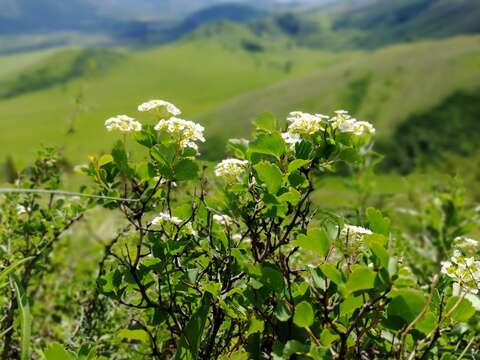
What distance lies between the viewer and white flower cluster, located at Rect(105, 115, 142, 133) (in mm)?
2254

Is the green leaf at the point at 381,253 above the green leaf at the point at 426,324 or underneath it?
above

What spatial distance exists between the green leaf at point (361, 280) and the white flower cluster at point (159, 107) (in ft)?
3.69

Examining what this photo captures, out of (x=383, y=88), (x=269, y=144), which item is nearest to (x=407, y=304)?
(x=269, y=144)

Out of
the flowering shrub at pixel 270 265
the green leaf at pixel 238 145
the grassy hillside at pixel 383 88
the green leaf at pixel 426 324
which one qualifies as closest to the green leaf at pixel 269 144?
the flowering shrub at pixel 270 265

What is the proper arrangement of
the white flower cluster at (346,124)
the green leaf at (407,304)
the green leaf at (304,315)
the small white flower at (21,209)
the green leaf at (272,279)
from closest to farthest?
the green leaf at (407,304)
the green leaf at (304,315)
the green leaf at (272,279)
the white flower cluster at (346,124)
the small white flower at (21,209)

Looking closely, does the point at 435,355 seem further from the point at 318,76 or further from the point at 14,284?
the point at 318,76

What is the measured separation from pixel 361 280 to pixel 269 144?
0.72m

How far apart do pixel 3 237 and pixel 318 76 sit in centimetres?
10820

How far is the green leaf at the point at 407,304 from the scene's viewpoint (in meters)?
1.68

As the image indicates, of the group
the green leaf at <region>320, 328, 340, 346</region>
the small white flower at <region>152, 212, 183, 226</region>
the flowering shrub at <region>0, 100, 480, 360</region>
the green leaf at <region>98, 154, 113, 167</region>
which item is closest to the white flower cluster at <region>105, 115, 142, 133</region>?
the flowering shrub at <region>0, 100, 480, 360</region>

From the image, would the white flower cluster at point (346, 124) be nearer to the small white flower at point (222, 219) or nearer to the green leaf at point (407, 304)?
the small white flower at point (222, 219)

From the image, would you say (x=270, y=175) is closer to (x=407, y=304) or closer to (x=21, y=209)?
(x=407, y=304)

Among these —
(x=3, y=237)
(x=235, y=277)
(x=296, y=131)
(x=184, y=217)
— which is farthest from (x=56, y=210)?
(x=296, y=131)

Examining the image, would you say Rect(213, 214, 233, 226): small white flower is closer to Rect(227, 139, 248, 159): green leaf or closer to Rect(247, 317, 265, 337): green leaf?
Rect(227, 139, 248, 159): green leaf
